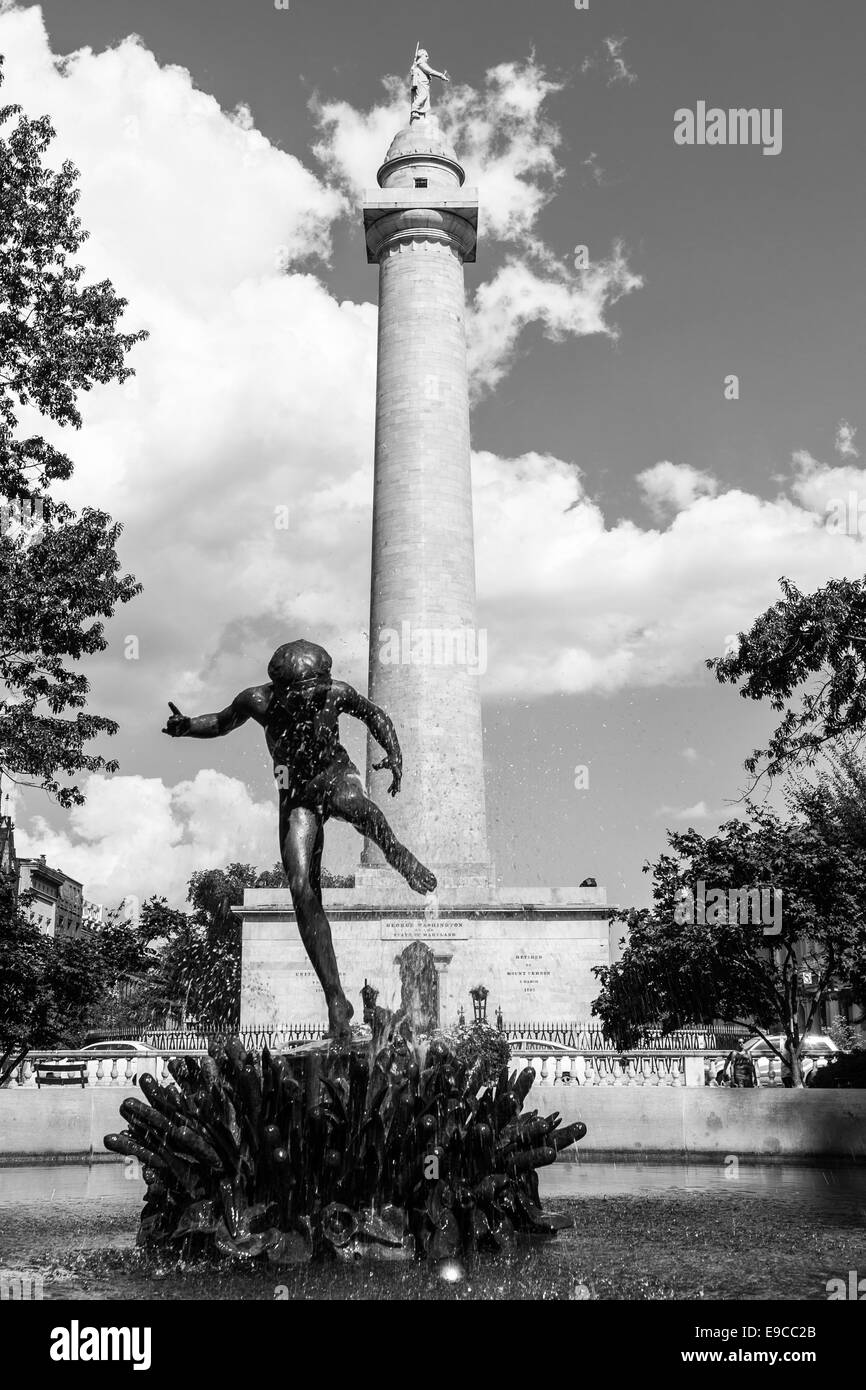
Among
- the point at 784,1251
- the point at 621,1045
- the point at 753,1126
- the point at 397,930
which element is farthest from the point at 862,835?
the point at 784,1251

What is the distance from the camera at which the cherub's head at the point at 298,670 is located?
9578 millimetres

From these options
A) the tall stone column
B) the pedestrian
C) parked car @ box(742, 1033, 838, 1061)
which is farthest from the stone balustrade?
parked car @ box(742, 1033, 838, 1061)

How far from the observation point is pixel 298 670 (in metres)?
9.57

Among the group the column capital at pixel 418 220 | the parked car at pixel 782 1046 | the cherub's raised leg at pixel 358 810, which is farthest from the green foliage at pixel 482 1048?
the column capital at pixel 418 220

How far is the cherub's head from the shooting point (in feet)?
31.4

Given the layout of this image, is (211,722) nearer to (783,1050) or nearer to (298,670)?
(298,670)

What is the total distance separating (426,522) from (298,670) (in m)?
26.8

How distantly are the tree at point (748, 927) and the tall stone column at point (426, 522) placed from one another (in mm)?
10545

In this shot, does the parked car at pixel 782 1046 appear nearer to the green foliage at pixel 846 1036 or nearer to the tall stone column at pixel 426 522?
the green foliage at pixel 846 1036

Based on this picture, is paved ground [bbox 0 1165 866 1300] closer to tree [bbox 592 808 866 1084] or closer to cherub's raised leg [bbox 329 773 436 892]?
cherub's raised leg [bbox 329 773 436 892]

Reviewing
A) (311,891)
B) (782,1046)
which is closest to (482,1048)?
(311,891)
